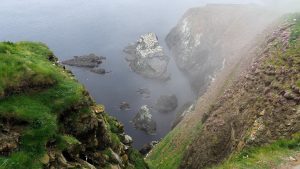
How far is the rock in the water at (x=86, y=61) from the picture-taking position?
129 meters

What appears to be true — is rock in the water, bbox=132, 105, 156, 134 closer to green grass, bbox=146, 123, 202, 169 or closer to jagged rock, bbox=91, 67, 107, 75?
jagged rock, bbox=91, 67, 107, 75

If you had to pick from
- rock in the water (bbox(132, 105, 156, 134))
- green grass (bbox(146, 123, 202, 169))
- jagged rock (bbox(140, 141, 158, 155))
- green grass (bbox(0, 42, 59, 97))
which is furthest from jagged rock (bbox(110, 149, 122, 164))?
rock in the water (bbox(132, 105, 156, 134))

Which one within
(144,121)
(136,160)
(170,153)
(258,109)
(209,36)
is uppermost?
(258,109)

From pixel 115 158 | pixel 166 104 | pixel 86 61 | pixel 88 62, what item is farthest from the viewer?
pixel 86 61

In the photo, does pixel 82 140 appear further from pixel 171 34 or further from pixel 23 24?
pixel 23 24

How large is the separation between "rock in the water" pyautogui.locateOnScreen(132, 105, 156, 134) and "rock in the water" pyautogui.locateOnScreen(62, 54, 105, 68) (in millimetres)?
35029

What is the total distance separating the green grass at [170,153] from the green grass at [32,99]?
24.5 m

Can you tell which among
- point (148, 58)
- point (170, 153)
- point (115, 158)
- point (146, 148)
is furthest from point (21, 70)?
point (148, 58)

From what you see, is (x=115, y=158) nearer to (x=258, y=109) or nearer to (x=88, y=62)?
(x=258, y=109)

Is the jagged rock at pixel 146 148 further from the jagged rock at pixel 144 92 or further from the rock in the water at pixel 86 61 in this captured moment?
the rock in the water at pixel 86 61

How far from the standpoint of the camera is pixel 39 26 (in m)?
159

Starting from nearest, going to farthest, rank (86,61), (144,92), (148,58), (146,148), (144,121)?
(146,148) < (144,121) < (144,92) < (86,61) < (148,58)

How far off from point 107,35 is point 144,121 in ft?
213

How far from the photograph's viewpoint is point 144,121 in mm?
96750
